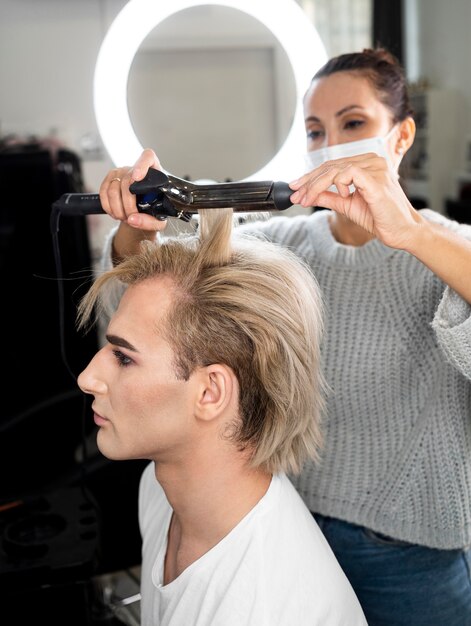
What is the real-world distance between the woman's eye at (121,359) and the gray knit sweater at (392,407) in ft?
1.06

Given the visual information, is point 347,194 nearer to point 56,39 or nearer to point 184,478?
point 184,478

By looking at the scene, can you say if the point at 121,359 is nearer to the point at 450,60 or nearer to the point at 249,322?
the point at 249,322

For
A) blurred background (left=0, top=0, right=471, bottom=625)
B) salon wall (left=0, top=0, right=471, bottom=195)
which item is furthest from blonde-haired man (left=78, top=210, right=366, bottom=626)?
salon wall (left=0, top=0, right=471, bottom=195)

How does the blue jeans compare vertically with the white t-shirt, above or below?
below

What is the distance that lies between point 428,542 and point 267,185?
2.49ft

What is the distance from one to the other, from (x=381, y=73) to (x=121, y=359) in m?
0.79

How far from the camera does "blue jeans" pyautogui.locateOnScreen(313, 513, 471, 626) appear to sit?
139cm

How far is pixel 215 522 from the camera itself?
1.20 meters

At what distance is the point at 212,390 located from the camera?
118 cm

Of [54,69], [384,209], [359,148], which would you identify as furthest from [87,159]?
[384,209]

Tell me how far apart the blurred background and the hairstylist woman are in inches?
9.7

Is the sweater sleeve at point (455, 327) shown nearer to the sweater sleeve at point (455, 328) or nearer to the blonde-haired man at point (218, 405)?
the sweater sleeve at point (455, 328)

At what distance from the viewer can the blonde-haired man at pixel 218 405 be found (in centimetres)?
115

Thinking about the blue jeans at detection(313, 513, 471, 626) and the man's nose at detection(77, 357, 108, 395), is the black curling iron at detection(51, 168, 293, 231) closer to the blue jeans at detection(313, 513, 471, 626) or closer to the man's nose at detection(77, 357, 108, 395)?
the man's nose at detection(77, 357, 108, 395)
